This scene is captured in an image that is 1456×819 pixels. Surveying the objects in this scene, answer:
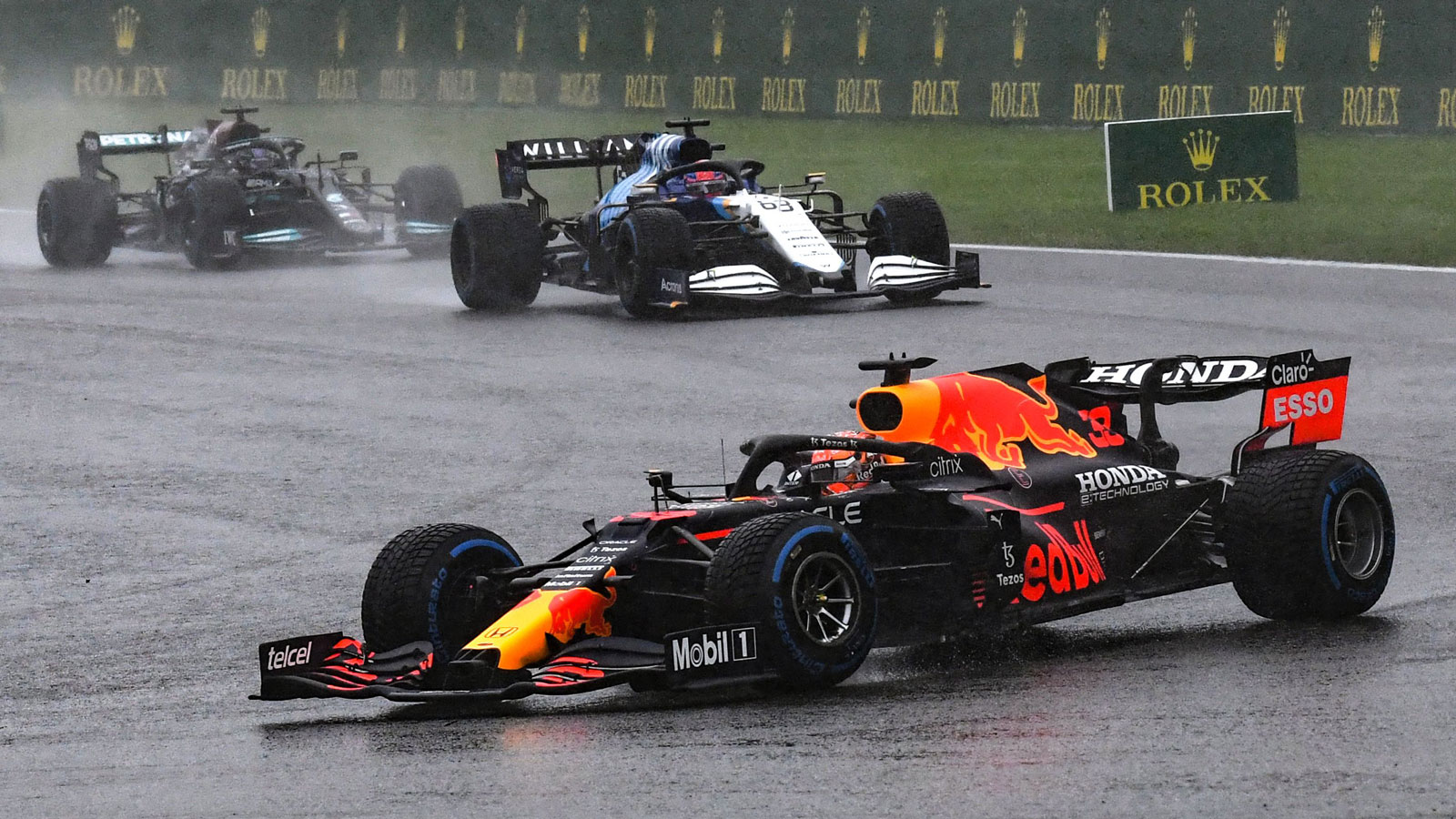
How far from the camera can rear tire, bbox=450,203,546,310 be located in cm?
1988

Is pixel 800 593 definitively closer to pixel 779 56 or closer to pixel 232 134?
pixel 232 134

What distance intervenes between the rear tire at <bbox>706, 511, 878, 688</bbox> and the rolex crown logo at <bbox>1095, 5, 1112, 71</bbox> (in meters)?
24.5

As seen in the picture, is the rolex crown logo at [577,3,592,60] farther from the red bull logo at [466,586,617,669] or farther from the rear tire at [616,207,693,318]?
the red bull logo at [466,586,617,669]

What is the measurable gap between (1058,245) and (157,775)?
17714 millimetres

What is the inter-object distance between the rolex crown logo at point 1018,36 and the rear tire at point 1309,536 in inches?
945

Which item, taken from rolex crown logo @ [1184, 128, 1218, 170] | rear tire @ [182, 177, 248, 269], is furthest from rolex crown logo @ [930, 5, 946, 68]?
rear tire @ [182, 177, 248, 269]

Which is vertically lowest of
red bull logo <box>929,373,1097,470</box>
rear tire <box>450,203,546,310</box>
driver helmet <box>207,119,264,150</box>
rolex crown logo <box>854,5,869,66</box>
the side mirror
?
red bull logo <box>929,373,1097,470</box>

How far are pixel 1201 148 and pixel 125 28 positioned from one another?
2440 cm

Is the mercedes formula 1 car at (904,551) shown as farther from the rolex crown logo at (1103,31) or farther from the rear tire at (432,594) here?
the rolex crown logo at (1103,31)

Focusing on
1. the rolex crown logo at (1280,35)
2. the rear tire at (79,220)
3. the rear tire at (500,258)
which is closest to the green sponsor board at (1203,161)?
the rolex crown logo at (1280,35)

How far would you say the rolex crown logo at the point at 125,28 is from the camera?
41531mm

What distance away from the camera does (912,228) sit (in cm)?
1970

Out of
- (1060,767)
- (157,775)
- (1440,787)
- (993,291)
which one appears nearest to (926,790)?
(1060,767)

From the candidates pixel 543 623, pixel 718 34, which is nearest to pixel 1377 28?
pixel 718 34
